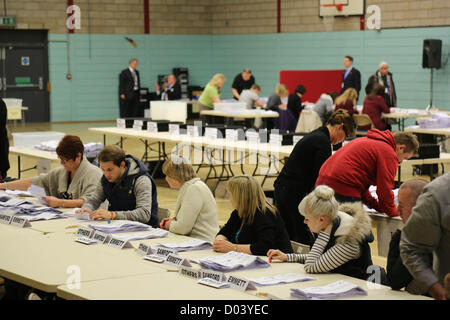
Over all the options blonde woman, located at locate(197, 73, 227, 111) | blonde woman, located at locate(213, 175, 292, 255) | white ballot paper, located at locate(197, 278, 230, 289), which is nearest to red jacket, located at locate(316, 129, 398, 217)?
blonde woman, located at locate(213, 175, 292, 255)

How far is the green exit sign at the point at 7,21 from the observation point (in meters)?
17.8

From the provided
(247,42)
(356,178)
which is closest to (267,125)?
(247,42)

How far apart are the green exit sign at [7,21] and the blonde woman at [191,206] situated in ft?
46.6

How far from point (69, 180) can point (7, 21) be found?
1320cm

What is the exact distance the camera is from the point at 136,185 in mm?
5164

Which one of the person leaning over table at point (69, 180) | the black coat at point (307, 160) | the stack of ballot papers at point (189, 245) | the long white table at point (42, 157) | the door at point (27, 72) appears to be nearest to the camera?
the stack of ballot papers at point (189, 245)

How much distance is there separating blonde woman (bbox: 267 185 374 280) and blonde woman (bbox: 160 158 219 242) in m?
1.13

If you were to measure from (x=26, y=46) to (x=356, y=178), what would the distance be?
1494 cm

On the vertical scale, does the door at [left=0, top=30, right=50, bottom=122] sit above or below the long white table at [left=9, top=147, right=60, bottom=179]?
above

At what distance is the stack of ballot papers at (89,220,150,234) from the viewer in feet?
15.1

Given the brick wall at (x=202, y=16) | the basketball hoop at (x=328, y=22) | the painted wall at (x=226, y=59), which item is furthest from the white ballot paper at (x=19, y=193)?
the basketball hoop at (x=328, y=22)

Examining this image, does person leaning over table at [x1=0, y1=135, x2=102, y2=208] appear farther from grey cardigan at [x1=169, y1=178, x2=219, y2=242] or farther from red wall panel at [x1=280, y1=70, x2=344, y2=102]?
red wall panel at [x1=280, y1=70, x2=344, y2=102]

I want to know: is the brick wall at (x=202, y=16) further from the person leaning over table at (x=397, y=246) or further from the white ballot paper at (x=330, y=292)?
the white ballot paper at (x=330, y=292)

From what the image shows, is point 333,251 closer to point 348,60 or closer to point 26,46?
point 348,60
